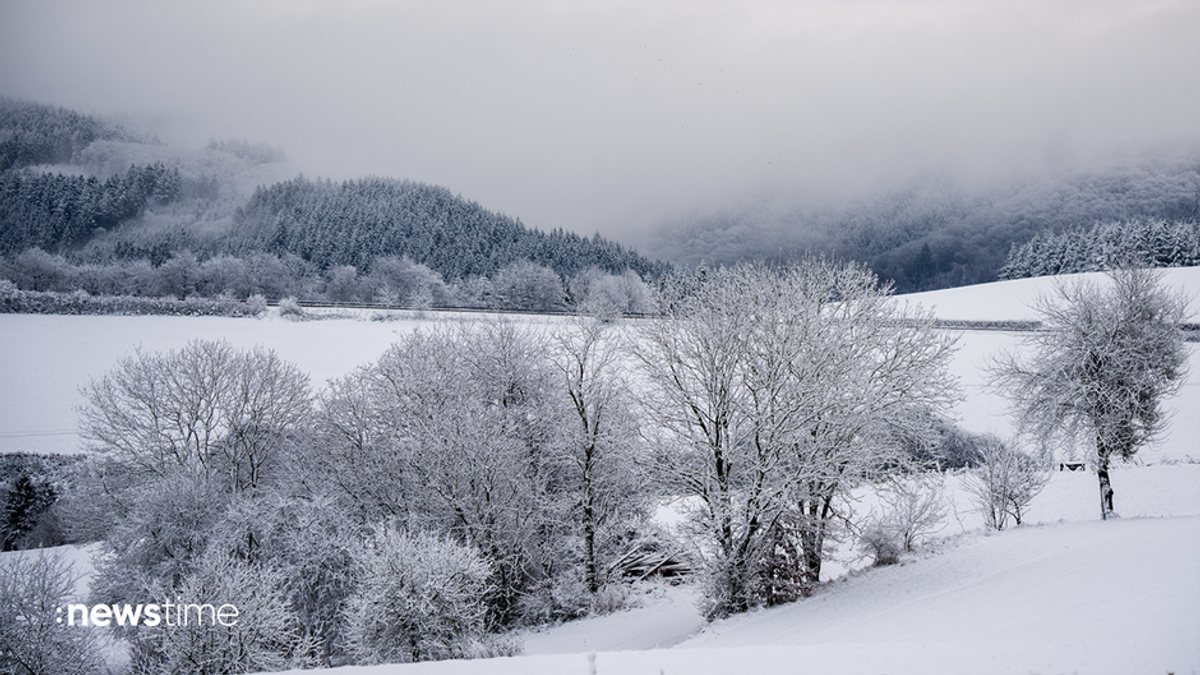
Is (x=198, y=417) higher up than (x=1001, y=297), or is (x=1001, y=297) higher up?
(x=1001, y=297)

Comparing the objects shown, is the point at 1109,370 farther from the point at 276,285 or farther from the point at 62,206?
the point at 62,206

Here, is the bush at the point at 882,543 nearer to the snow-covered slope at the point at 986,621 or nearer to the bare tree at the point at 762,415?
the snow-covered slope at the point at 986,621

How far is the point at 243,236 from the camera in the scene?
9481 cm

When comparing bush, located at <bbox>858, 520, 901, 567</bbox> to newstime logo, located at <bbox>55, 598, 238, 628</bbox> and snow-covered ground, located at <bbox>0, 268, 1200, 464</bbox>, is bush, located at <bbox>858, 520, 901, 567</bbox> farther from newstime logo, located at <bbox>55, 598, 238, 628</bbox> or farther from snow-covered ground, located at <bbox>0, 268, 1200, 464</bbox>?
newstime logo, located at <bbox>55, 598, 238, 628</bbox>

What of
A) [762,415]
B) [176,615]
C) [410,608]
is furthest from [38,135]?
[762,415]

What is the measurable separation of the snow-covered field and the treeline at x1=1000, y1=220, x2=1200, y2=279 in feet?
161

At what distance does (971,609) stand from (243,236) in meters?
113

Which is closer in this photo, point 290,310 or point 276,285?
point 290,310

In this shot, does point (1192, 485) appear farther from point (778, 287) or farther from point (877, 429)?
point (778, 287)

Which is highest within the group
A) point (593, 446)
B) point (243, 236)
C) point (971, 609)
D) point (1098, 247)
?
point (243, 236)

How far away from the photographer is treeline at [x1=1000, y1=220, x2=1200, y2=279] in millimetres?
59188

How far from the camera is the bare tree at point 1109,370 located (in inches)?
643

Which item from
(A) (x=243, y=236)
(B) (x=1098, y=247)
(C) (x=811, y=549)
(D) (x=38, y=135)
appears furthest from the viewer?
(A) (x=243, y=236)

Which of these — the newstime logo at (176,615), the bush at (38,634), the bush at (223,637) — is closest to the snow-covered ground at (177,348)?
the newstime logo at (176,615)
